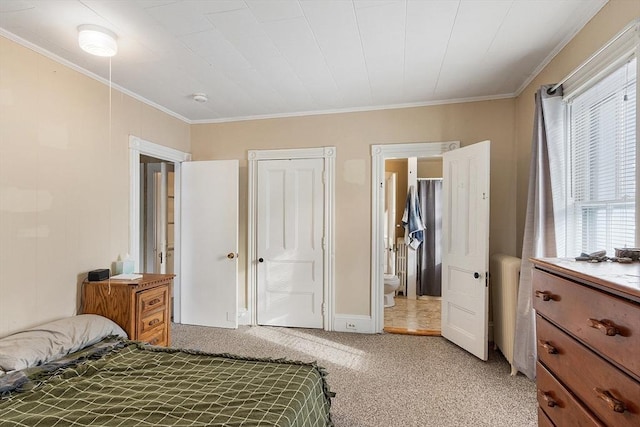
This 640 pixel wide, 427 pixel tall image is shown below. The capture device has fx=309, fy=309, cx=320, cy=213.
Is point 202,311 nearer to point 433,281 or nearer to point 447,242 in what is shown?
point 447,242

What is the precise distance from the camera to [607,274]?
98 cm

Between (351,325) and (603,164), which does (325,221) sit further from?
(603,164)

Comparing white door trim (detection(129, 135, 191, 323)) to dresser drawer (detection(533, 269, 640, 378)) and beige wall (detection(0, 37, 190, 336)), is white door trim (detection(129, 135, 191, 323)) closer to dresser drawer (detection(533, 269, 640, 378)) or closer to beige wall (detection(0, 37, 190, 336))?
beige wall (detection(0, 37, 190, 336))

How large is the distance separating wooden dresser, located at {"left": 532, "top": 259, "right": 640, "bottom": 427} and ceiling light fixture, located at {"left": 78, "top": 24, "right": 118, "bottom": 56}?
2.80 metres

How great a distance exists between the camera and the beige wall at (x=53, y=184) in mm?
2033

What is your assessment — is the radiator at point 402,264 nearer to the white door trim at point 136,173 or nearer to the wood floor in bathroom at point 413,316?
the wood floor in bathroom at point 413,316

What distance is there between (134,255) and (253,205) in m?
1.37

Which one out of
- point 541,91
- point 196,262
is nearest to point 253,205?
point 196,262

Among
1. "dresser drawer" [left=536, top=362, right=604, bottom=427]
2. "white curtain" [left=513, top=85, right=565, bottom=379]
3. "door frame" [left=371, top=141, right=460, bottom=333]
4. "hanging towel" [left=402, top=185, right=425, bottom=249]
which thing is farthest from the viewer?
"hanging towel" [left=402, top=185, right=425, bottom=249]

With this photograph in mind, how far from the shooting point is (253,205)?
3816 mm

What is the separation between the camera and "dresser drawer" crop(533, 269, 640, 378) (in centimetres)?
81

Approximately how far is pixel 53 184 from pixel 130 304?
106 centimetres

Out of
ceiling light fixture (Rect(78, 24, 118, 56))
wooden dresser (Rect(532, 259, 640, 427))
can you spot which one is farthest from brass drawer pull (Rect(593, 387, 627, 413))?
ceiling light fixture (Rect(78, 24, 118, 56))

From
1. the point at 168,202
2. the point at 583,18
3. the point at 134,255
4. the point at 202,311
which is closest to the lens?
the point at 583,18
